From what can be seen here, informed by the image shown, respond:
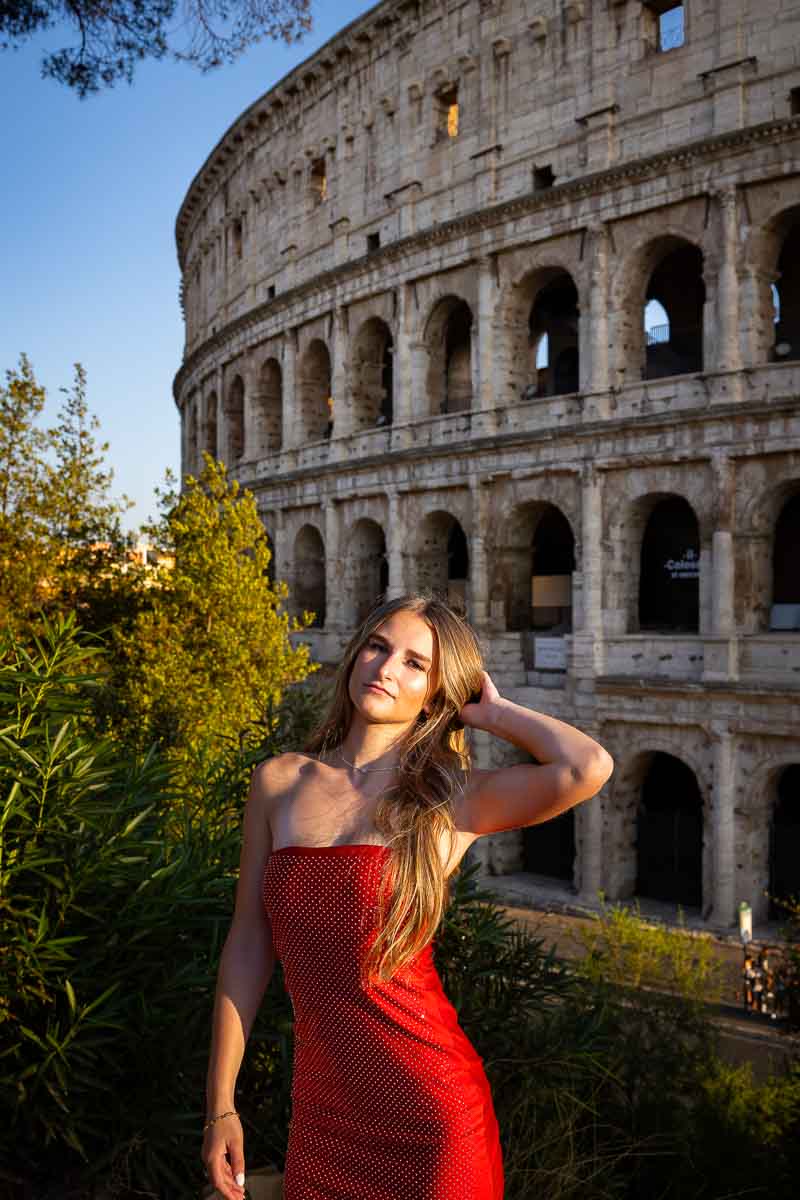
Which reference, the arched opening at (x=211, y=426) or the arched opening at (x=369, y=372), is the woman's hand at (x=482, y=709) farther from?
the arched opening at (x=211, y=426)

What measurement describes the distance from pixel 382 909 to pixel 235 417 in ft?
100

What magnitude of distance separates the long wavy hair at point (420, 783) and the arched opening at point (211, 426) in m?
→ 31.8

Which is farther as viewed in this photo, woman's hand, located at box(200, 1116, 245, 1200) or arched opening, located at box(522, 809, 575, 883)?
arched opening, located at box(522, 809, 575, 883)

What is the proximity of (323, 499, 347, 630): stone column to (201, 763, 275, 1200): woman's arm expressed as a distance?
73.6 feet

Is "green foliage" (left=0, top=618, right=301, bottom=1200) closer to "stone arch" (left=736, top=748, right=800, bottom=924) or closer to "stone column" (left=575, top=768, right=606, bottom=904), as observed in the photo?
"stone arch" (left=736, top=748, right=800, bottom=924)

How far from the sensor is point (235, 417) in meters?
32.1

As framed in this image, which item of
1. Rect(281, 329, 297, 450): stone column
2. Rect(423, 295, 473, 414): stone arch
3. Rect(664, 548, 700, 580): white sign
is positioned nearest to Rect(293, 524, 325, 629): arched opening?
Rect(281, 329, 297, 450): stone column

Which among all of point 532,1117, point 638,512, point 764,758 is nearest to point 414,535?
point 638,512

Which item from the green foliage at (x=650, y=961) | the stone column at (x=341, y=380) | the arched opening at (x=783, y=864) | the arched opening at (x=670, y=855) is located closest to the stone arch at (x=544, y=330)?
the stone column at (x=341, y=380)

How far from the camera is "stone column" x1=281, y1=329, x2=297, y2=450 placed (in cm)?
2736

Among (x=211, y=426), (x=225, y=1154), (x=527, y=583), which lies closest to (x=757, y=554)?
(x=527, y=583)

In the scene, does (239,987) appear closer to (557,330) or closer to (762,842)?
(762,842)

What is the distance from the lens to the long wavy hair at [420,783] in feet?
8.67

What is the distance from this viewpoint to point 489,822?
2.82m
